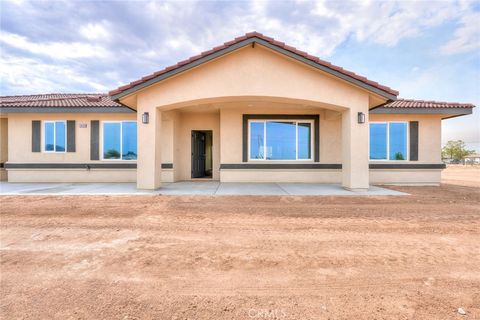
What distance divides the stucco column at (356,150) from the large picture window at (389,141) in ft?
9.88

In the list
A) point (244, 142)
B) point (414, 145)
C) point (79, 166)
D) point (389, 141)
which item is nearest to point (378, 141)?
point (389, 141)

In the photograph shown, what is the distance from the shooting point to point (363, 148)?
834cm

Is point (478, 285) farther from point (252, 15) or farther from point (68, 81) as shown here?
point (68, 81)

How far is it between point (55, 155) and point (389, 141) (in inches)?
629

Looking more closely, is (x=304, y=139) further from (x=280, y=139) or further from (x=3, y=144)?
(x=3, y=144)

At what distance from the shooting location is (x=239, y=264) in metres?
3.13

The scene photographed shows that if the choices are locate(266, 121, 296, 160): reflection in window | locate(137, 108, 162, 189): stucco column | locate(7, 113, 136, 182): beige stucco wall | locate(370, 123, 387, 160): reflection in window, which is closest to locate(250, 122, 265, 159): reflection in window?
locate(266, 121, 296, 160): reflection in window

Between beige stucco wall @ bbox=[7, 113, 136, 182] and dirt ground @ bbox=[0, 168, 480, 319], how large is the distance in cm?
484

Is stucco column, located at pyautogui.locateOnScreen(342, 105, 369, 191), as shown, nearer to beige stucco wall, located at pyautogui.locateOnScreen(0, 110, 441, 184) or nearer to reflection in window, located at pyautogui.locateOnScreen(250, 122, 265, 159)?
beige stucco wall, located at pyautogui.locateOnScreen(0, 110, 441, 184)

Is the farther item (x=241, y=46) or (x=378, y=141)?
(x=378, y=141)

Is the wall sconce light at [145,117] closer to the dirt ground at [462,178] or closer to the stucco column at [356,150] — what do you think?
the stucco column at [356,150]

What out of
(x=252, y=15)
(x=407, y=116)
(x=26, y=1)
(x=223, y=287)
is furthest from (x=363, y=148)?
(x=26, y=1)

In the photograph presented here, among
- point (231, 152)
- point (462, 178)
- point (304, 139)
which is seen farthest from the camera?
point (462, 178)

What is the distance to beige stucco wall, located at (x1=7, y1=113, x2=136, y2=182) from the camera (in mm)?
10648
